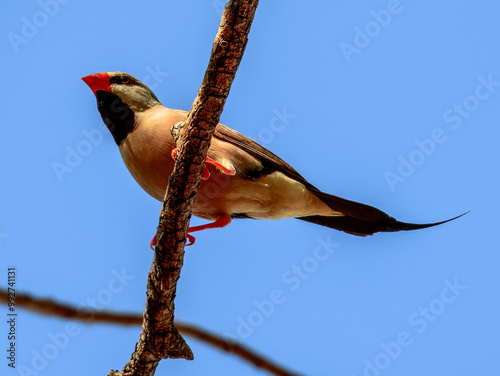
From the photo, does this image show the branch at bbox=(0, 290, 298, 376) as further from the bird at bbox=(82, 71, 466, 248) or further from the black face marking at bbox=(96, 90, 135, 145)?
the black face marking at bbox=(96, 90, 135, 145)

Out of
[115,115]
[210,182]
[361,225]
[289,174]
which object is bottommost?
[210,182]

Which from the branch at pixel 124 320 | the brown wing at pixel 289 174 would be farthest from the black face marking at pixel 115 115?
the branch at pixel 124 320

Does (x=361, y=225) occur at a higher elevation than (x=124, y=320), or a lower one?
higher

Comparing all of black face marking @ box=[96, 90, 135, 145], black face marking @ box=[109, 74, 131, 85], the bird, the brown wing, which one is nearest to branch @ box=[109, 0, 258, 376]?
the bird

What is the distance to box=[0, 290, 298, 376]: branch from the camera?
5.02 ft

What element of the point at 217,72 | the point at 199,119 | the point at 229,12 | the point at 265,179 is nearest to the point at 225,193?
the point at 265,179

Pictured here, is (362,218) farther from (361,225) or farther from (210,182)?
(210,182)

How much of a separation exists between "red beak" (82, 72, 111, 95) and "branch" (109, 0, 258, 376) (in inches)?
57.6

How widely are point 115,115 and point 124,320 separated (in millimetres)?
2424

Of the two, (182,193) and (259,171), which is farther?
(259,171)

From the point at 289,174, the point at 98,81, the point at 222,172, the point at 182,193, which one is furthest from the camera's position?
the point at 98,81

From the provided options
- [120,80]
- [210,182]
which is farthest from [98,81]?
[210,182]

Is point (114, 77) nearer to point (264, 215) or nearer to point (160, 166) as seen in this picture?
point (160, 166)

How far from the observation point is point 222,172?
3965 millimetres
